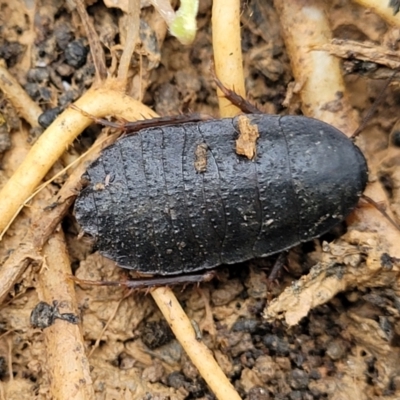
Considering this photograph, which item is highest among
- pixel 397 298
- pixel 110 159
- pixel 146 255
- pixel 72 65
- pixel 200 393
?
pixel 72 65

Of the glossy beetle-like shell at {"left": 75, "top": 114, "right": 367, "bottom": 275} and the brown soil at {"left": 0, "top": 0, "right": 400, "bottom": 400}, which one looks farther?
the brown soil at {"left": 0, "top": 0, "right": 400, "bottom": 400}

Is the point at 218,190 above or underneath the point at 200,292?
above

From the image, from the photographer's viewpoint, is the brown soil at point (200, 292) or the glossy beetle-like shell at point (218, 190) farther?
the brown soil at point (200, 292)

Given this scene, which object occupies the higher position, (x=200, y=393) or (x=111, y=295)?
(x=111, y=295)

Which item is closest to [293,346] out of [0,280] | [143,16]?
[0,280]

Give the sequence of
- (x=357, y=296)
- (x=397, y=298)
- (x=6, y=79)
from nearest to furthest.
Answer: (x=397, y=298), (x=357, y=296), (x=6, y=79)

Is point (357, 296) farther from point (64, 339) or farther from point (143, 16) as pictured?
point (143, 16)

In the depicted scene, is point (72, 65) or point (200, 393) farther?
point (72, 65)

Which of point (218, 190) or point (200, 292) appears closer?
point (218, 190)
